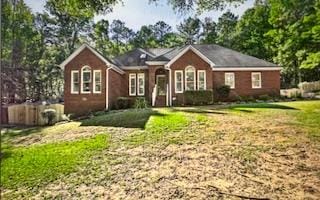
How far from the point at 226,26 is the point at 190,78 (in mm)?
4126

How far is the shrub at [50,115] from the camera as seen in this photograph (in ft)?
7.38

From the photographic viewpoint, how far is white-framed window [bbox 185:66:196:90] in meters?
6.57

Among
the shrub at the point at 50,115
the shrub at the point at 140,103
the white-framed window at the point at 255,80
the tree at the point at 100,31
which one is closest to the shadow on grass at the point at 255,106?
the white-framed window at the point at 255,80

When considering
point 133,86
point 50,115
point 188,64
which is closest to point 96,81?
point 133,86

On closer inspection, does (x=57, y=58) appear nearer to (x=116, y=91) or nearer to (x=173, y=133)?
(x=173, y=133)

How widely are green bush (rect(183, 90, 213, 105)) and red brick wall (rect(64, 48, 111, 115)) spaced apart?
2.13m

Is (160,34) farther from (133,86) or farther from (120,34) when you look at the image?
(133,86)

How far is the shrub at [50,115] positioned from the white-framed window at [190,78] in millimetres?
4368

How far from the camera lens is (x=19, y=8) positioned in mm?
1976

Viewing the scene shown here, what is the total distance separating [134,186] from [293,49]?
1.77 metres

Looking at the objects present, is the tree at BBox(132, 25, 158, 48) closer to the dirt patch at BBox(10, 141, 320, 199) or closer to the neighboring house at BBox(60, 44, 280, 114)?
the neighboring house at BBox(60, 44, 280, 114)

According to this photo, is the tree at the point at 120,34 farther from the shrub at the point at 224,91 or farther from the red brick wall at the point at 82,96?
the shrub at the point at 224,91

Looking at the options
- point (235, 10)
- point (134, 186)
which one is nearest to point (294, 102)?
point (235, 10)

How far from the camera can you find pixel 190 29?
2873mm
